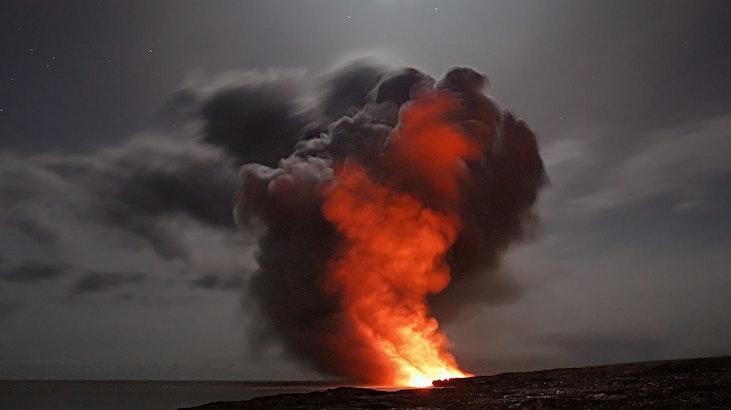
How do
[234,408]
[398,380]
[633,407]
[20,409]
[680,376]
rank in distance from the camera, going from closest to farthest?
[633,407], [680,376], [234,408], [398,380], [20,409]

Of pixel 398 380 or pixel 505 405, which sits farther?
pixel 398 380

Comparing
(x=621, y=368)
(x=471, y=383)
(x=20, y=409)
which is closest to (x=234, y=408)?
(x=471, y=383)

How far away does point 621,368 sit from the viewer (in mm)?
64812

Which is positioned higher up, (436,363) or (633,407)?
(436,363)

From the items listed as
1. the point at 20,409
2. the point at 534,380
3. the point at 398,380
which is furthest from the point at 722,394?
the point at 20,409

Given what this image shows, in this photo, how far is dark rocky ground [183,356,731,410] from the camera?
48.4m

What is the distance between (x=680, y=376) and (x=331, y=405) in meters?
33.1

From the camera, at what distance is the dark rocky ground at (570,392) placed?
159 ft

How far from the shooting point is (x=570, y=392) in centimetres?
5559

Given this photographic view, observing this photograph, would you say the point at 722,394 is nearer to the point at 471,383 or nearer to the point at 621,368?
the point at 621,368

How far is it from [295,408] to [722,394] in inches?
1440

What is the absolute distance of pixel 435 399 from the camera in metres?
57.3

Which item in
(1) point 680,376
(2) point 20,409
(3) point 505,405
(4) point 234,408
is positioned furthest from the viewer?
(2) point 20,409

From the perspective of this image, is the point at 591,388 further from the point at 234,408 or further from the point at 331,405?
the point at 234,408
